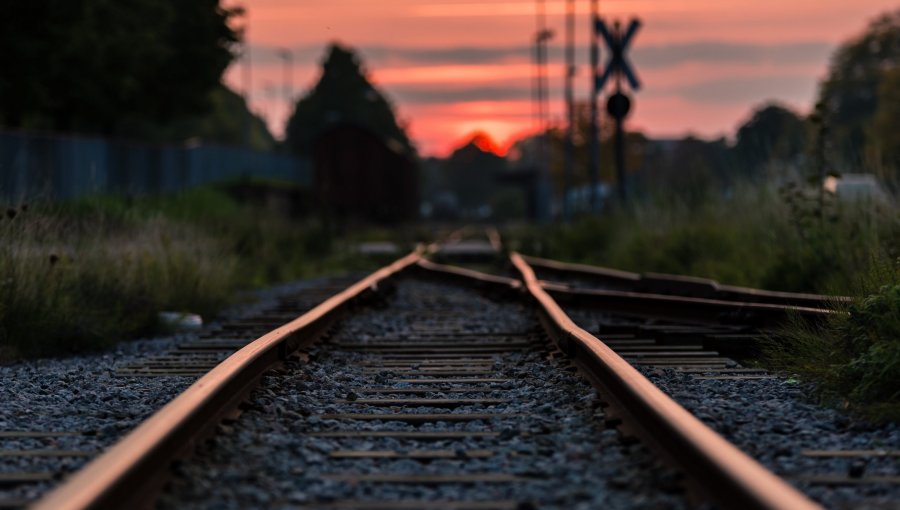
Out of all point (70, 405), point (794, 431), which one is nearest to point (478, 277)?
point (70, 405)

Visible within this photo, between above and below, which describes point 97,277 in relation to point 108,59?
below

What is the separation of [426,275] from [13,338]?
26.5 feet

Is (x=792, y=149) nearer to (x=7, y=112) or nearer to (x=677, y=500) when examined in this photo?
(x=677, y=500)

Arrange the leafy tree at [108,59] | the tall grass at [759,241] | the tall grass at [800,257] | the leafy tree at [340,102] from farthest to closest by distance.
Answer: the leafy tree at [340,102]
the leafy tree at [108,59]
the tall grass at [759,241]
the tall grass at [800,257]

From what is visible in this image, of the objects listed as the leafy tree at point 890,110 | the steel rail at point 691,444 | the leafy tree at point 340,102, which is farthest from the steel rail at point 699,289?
the leafy tree at point 340,102

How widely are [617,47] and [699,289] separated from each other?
13.2 m

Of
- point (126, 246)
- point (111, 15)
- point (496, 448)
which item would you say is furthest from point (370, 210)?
point (496, 448)

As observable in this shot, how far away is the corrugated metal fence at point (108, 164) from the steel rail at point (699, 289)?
8228 millimetres

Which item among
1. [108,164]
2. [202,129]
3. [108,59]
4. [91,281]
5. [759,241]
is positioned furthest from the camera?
[202,129]

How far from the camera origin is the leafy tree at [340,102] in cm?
11831

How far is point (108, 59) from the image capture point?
3481cm

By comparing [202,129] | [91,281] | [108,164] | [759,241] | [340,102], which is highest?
[340,102]

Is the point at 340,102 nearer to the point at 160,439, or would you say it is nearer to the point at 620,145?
the point at 620,145

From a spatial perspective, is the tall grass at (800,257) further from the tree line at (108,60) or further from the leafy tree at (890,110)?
the leafy tree at (890,110)
